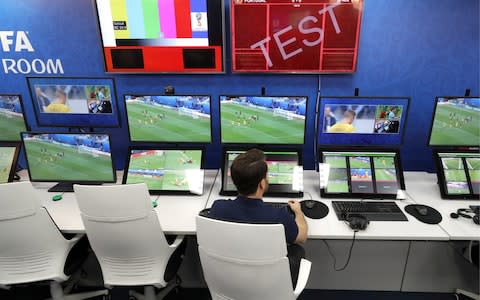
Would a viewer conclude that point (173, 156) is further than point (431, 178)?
No

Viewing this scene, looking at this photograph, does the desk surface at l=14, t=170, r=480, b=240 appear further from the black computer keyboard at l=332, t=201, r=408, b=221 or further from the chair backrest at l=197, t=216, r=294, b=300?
the chair backrest at l=197, t=216, r=294, b=300

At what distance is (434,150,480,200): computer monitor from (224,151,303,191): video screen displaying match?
916 mm

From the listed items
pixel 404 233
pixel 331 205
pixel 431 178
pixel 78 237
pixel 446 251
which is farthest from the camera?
pixel 431 178

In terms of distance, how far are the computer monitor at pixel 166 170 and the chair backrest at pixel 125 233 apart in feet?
1.71

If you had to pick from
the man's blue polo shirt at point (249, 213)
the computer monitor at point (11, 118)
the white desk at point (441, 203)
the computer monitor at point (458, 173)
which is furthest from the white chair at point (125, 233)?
the computer monitor at point (458, 173)

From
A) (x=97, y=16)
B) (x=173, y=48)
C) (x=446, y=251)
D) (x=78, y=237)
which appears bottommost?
(x=446, y=251)

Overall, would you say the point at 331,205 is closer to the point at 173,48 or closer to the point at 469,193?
the point at 469,193

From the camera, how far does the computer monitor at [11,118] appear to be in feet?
7.02

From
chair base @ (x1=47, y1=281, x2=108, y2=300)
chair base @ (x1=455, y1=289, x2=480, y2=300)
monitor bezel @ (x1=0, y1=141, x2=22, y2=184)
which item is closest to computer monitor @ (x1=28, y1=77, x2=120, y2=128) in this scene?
monitor bezel @ (x1=0, y1=141, x2=22, y2=184)

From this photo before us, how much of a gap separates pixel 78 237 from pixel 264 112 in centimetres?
135

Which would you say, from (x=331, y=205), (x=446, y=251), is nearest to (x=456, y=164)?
(x=446, y=251)

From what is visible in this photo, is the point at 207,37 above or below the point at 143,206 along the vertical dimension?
above

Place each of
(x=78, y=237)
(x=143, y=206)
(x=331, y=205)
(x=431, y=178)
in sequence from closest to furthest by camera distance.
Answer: (x=143, y=206) < (x=78, y=237) < (x=331, y=205) < (x=431, y=178)

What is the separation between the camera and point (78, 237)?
1.75 meters
